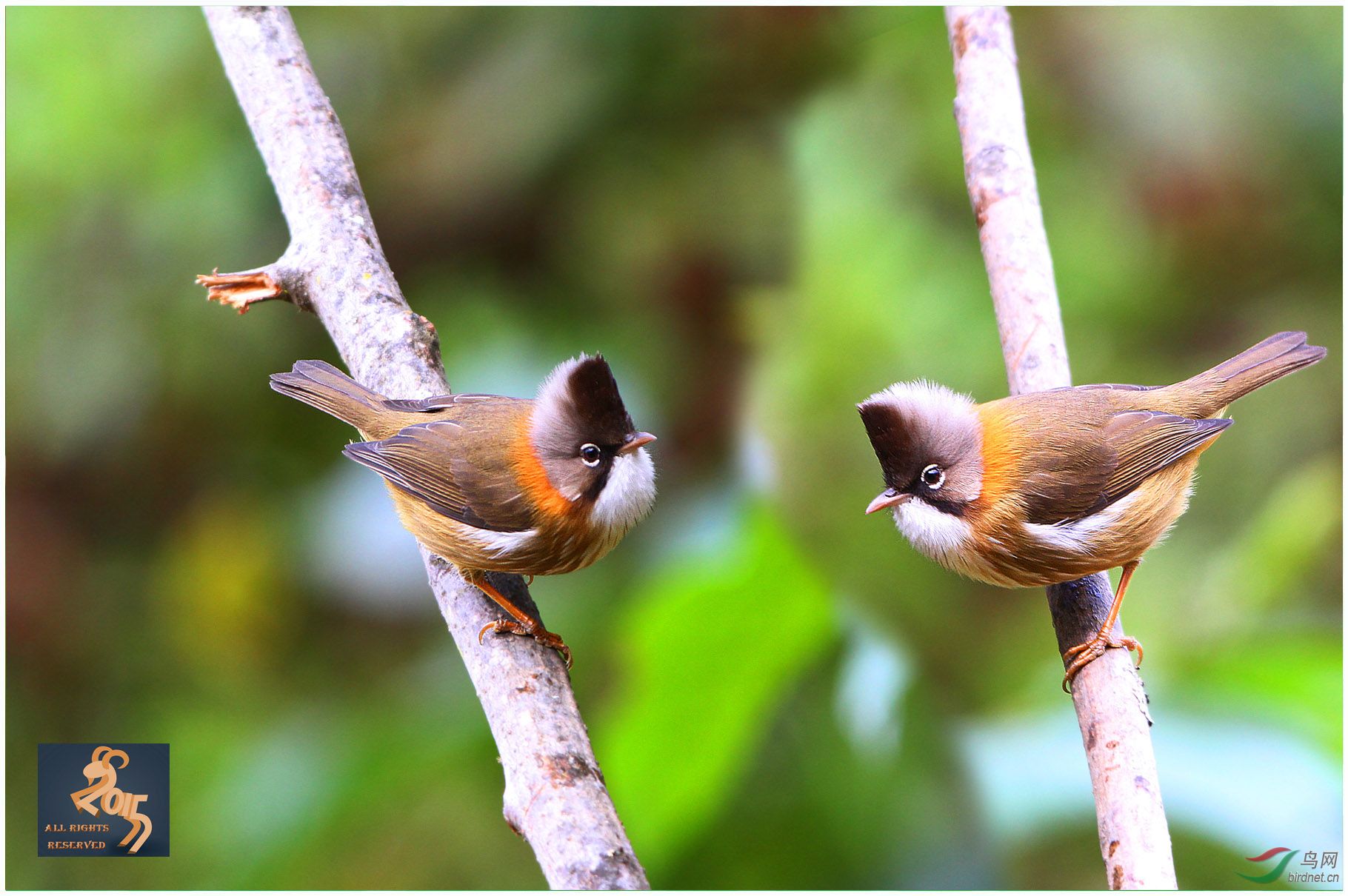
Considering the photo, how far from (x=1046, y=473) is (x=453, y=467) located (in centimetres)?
107

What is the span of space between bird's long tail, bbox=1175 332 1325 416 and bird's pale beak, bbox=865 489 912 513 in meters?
0.67

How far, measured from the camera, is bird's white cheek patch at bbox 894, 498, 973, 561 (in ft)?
5.71

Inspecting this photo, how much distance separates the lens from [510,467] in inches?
72.6

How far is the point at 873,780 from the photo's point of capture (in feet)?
7.21

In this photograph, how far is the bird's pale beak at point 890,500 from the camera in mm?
1685

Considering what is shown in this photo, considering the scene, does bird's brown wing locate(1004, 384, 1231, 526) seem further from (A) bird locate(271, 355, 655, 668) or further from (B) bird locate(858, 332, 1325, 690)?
(A) bird locate(271, 355, 655, 668)

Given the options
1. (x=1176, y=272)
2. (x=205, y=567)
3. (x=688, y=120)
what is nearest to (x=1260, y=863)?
(x=1176, y=272)

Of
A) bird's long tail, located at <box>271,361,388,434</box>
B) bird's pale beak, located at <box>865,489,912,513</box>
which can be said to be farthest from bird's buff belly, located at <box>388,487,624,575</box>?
bird's pale beak, located at <box>865,489,912,513</box>

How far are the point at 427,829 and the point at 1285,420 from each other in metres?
2.44

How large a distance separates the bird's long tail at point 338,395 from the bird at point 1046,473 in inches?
37.0

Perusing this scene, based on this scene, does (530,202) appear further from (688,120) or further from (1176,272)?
(1176,272)

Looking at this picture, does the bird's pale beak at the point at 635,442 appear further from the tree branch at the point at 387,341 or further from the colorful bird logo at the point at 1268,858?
the colorful bird logo at the point at 1268,858

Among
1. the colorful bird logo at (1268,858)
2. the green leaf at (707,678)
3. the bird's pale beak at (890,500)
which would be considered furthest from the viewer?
the green leaf at (707,678)

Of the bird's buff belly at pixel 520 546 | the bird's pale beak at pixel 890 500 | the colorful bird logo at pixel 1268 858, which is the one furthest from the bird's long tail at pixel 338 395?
the colorful bird logo at pixel 1268 858
